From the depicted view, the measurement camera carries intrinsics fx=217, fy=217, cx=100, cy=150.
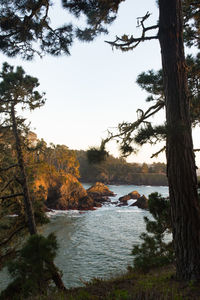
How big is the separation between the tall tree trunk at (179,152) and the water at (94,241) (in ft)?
12.3

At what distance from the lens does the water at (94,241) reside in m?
11.8


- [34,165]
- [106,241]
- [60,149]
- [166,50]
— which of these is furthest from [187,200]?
[60,149]

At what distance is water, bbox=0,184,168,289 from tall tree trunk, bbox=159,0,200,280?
3.76 m

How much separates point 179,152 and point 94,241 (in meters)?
15.0

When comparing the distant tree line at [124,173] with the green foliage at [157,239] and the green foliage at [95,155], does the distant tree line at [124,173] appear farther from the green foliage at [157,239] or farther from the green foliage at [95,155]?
the green foliage at [95,155]

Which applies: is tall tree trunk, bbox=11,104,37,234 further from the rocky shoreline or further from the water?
the rocky shoreline

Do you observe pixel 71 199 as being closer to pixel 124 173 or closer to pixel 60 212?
pixel 60 212

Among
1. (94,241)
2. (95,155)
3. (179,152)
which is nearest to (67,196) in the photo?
(94,241)

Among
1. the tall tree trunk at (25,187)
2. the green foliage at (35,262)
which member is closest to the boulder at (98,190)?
the tall tree trunk at (25,187)

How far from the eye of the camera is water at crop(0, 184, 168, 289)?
11.8 metres

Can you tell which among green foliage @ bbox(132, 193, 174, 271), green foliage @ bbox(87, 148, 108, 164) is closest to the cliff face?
green foliage @ bbox(132, 193, 174, 271)

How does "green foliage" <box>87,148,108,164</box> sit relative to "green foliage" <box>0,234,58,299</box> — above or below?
above

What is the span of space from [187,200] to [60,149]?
94.4 ft

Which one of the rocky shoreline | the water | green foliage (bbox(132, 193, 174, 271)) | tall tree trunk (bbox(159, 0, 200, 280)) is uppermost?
tall tree trunk (bbox(159, 0, 200, 280))
